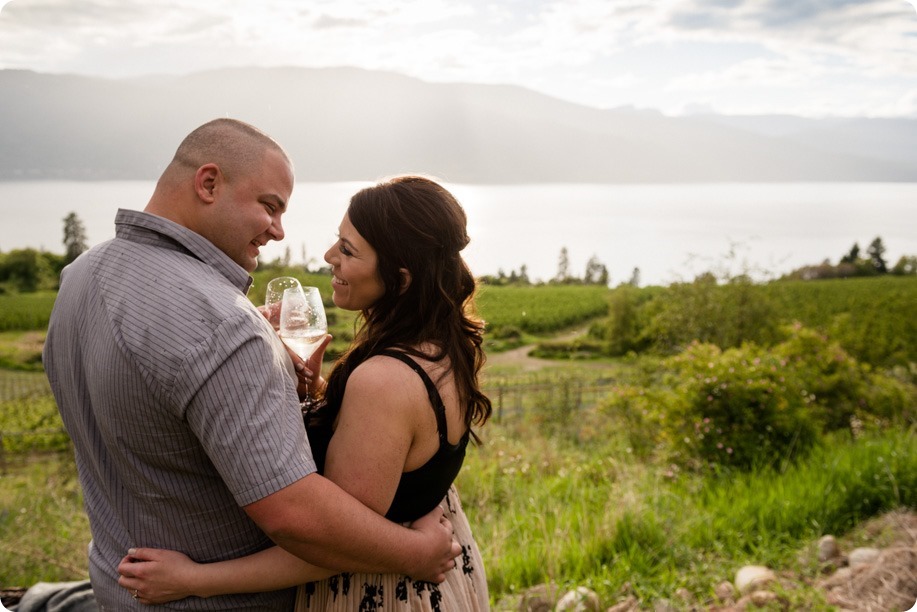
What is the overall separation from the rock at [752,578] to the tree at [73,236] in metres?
12.5

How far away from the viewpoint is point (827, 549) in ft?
14.9

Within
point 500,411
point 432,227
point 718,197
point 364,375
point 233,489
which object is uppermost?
point 718,197

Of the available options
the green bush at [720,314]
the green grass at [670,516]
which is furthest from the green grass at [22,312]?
the green bush at [720,314]

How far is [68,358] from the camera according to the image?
1616 mm

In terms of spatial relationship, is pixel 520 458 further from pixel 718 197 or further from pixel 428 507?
pixel 718 197

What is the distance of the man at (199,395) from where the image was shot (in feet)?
4.53

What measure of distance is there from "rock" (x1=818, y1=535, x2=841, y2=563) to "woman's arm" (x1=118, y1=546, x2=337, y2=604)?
159 inches

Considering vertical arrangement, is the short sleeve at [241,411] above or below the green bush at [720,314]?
above

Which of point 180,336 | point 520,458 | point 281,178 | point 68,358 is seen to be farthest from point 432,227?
point 520,458

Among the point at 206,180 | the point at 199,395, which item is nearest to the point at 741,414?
the point at 206,180

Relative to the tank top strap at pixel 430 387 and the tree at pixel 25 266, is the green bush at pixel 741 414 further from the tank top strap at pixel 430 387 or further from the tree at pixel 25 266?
the tree at pixel 25 266

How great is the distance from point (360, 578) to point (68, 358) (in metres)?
0.91

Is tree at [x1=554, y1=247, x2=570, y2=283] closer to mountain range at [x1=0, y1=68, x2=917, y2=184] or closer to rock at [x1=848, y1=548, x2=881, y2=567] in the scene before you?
mountain range at [x1=0, y1=68, x2=917, y2=184]

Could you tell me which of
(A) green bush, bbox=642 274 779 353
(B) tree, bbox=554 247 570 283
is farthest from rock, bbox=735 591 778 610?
(B) tree, bbox=554 247 570 283
